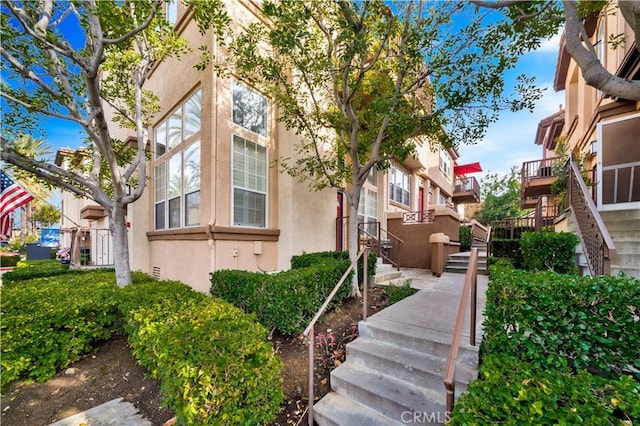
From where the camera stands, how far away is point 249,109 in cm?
765

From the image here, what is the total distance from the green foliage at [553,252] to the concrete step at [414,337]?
358cm

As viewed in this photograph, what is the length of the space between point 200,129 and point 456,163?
28883 mm

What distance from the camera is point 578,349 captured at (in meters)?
2.51

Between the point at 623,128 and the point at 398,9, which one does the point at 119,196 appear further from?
the point at 623,128

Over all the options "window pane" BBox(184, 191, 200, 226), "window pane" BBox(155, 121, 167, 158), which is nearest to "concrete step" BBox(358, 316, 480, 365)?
"window pane" BBox(184, 191, 200, 226)

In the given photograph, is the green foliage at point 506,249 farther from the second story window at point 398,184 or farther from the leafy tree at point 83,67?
the leafy tree at point 83,67

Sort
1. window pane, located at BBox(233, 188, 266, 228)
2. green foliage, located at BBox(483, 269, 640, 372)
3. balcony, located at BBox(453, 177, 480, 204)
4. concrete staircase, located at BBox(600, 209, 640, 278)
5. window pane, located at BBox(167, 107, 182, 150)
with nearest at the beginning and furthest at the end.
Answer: green foliage, located at BBox(483, 269, 640, 372) → concrete staircase, located at BBox(600, 209, 640, 278) → window pane, located at BBox(233, 188, 266, 228) → window pane, located at BBox(167, 107, 182, 150) → balcony, located at BBox(453, 177, 480, 204)

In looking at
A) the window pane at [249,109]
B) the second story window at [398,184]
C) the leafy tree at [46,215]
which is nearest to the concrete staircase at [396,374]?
the window pane at [249,109]

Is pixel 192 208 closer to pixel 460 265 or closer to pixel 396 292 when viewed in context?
pixel 396 292

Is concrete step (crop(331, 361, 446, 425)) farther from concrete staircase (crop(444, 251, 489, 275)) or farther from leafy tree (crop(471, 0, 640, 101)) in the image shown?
concrete staircase (crop(444, 251, 489, 275))

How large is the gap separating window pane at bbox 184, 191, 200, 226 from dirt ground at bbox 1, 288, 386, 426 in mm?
3361

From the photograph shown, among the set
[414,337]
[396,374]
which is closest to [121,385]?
[396,374]

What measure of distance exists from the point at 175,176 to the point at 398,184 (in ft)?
38.4

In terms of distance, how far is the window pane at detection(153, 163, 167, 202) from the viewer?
8969 mm
